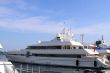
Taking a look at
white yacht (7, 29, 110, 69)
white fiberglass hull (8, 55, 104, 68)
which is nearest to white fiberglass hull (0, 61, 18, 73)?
white yacht (7, 29, 110, 69)

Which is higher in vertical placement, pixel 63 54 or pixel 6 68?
pixel 6 68

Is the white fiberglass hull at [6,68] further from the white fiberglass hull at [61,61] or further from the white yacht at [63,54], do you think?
the white fiberglass hull at [61,61]

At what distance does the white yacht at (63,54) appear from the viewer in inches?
1689

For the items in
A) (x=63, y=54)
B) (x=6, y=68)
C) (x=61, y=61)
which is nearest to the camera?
A: (x=6, y=68)

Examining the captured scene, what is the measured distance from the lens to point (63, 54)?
46.7 meters

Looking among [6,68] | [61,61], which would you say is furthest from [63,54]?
[6,68]

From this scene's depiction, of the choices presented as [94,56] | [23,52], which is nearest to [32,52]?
[23,52]

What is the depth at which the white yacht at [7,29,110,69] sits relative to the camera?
42897mm

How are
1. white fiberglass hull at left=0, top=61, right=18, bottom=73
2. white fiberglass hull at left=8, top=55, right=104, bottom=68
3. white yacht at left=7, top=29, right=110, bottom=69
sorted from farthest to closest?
white yacht at left=7, top=29, right=110, bottom=69 < white fiberglass hull at left=8, top=55, right=104, bottom=68 < white fiberglass hull at left=0, top=61, right=18, bottom=73

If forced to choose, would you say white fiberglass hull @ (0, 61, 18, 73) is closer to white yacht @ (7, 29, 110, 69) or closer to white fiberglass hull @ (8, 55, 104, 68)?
white yacht @ (7, 29, 110, 69)

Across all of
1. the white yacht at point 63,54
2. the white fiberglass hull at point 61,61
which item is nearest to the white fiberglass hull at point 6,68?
the white yacht at point 63,54

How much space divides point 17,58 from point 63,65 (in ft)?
41.1

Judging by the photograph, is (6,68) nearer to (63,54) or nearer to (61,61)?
(63,54)

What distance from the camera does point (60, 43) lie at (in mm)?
47969
